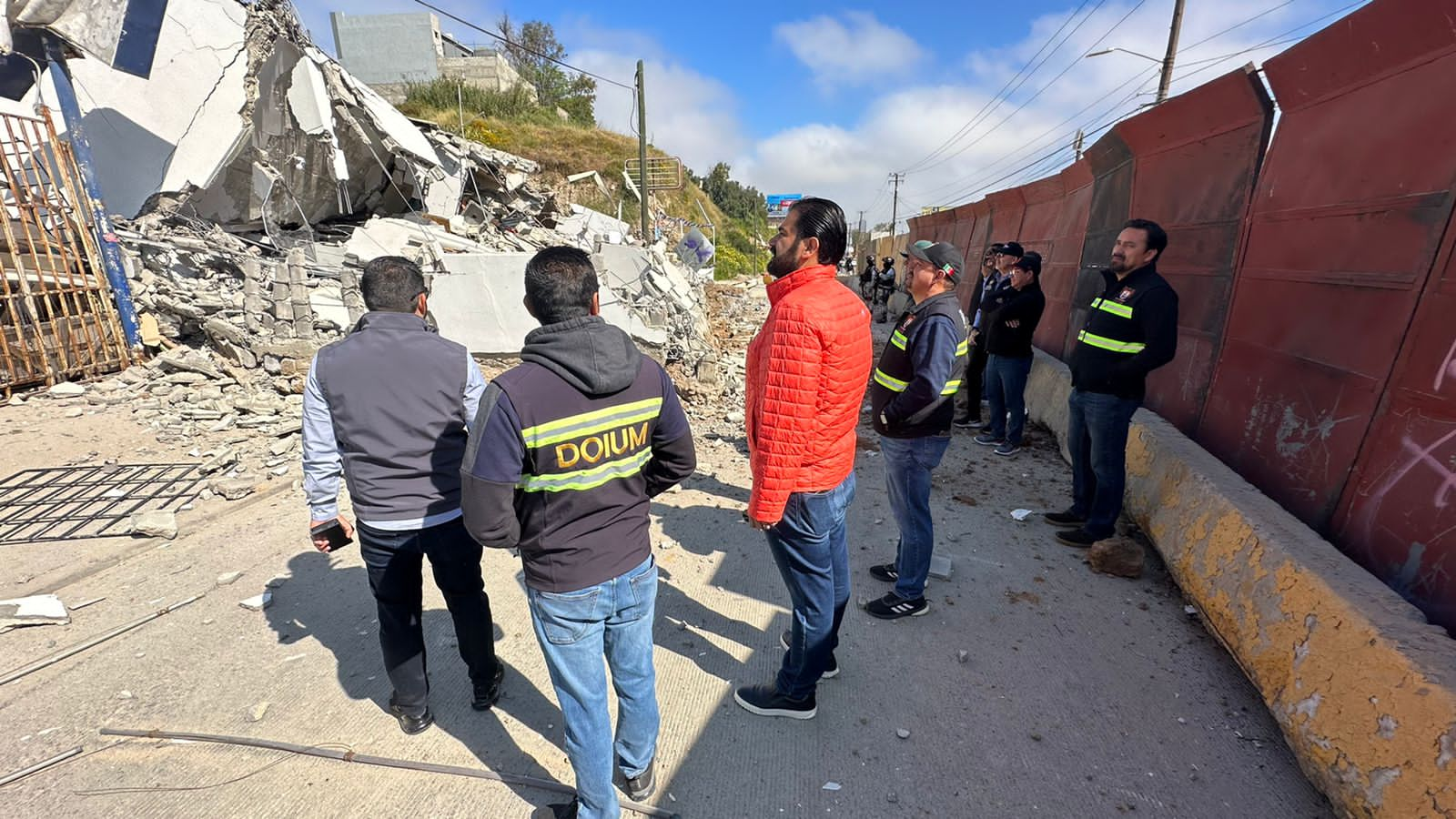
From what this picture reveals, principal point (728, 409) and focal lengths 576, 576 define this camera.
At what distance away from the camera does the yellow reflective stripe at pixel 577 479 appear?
1591 millimetres

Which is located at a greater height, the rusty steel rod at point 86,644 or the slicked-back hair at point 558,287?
the slicked-back hair at point 558,287

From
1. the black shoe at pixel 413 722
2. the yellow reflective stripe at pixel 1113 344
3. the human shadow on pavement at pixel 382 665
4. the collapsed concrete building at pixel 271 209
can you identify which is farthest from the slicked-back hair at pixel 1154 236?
the collapsed concrete building at pixel 271 209

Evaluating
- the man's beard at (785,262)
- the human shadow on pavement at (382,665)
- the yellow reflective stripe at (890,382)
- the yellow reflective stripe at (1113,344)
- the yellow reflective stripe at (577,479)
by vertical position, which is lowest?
the human shadow on pavement at (382,665)

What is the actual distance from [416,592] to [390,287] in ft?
3.86

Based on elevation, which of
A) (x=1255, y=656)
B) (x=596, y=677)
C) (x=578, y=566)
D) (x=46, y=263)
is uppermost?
(x=46, y=263)

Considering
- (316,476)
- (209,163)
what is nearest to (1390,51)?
(316,476)

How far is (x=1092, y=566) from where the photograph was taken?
11.2ft

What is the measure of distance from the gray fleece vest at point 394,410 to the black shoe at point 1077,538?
3621 millimetres

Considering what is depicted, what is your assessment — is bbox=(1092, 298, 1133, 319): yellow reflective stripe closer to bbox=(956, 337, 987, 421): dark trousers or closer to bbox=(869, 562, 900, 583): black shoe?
bbox=(869, 562, 900, 583): black shoe

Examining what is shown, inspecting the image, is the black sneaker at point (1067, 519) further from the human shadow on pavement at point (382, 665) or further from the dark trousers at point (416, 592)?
the dark trousers at point (416, 592)

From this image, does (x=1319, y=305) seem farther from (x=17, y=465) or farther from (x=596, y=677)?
(x=17, y=465)

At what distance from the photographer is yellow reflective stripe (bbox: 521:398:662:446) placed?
152 centimetres

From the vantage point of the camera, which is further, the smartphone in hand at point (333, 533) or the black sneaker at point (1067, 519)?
the black sneaker at point (1067, 519)

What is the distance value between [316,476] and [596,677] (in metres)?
1.29
